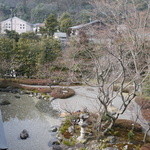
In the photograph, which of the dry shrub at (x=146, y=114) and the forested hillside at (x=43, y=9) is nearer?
the dry shrub at (x=146, y=114)

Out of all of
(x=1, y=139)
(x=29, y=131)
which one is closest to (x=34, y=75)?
(x=29, y=131)

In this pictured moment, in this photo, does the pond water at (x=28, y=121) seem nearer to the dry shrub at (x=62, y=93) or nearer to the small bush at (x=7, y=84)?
the dry shrub at (x=62, y=93)

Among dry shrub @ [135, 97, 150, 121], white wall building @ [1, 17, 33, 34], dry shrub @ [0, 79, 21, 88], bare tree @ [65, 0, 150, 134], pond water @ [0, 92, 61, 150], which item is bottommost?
pond water @ [0, 92, 61, 150]

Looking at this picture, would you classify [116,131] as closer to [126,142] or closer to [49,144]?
[126,142]

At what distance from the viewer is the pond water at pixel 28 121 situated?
770 cm

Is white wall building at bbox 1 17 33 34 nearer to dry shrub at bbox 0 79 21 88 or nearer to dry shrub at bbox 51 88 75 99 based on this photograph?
dry shrub at bbox 0 79 21 88

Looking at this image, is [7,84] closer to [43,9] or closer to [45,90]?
[45,90]

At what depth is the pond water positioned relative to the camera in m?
7.70

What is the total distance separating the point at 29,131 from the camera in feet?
28.5

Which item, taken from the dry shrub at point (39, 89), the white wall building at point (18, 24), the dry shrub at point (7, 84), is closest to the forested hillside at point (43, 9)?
the white wall building at point (18, 24)

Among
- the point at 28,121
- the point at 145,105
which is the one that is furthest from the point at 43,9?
the point at 28,121

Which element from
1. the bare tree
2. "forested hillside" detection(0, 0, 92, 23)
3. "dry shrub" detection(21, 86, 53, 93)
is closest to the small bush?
"dry shrub" detection(21, 86, 53, 93)

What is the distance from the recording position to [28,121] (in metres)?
9.71

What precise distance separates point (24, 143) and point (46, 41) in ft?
37.1
